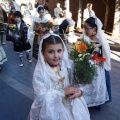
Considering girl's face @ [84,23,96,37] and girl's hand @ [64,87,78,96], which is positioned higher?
girl's face @ [84,23,96,37]

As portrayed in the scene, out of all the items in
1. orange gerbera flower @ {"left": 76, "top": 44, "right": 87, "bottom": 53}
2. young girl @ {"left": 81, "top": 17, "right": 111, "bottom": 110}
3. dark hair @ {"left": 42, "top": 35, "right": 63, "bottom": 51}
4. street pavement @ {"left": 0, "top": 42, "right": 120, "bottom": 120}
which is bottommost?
street pavement @ {"left": 0, "top": 42, "right": 120, "bottom": 120}

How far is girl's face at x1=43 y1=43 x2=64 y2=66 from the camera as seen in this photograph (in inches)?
80.6

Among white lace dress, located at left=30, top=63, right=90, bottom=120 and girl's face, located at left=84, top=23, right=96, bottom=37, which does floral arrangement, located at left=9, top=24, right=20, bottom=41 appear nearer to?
girl's face, located at left=84, top=23, right=96, bottom=37

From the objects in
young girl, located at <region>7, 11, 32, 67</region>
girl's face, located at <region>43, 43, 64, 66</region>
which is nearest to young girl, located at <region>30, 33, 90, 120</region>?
girl's face, located at <region>43, 43, 64, 66</region>

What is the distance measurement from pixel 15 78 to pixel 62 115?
342 cm

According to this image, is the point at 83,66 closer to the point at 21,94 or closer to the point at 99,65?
the point at 99,65

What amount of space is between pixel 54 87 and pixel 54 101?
19cm

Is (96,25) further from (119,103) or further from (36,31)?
(36,31)

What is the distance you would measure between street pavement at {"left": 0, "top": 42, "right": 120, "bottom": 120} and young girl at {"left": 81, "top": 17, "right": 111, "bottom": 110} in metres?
0.27

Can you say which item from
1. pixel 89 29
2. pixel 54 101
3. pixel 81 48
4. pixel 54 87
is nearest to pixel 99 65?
pixel 89 29

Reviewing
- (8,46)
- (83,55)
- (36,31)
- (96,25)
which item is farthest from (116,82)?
(8,46)

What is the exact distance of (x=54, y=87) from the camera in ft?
6.93

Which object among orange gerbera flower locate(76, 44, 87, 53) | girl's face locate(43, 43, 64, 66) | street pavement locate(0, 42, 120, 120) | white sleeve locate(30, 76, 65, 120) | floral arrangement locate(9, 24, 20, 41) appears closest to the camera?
white sleeve locate(30, 76, 65, 120)

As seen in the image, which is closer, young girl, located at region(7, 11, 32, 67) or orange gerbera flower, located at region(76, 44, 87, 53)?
orange gerbera flower, located at region(76, 44, 87, 53)
